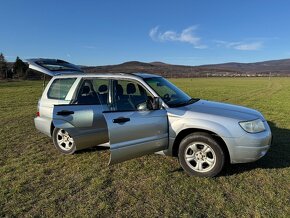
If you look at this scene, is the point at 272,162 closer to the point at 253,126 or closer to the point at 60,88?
the point at 253,126

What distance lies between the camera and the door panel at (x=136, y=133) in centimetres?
496

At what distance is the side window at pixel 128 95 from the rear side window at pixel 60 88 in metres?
1.23

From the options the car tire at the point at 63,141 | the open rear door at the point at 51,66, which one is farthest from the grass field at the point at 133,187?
the open rear door at the point at 51,66

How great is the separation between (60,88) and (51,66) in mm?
564

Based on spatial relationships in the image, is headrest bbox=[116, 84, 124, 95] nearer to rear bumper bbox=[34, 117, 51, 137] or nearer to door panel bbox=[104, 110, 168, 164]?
door panel bbox=[104, 110, 168, 164]

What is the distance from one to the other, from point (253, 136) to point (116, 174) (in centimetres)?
238

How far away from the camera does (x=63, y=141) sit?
6848 millimetres

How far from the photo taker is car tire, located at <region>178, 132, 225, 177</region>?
5.16 meters

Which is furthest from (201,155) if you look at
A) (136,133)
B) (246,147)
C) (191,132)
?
(136,133)

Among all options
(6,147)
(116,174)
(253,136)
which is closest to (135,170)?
(116,174)

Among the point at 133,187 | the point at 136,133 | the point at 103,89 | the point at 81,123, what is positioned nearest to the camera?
the point at 133,187

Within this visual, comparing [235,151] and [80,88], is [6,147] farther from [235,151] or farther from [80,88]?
[235,151]

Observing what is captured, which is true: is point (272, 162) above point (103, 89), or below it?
below

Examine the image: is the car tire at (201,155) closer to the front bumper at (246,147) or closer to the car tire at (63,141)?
the front bumper at (246,147)
